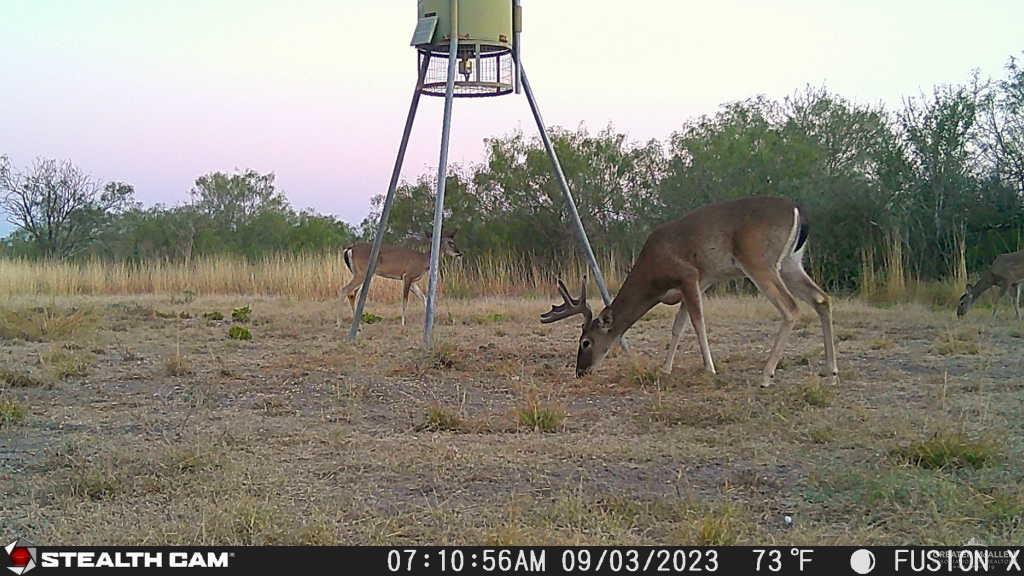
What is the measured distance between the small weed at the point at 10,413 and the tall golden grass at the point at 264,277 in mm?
12678

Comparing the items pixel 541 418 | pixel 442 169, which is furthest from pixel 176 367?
pixel 541 418

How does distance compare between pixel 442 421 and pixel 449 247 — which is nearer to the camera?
pixel 442 421

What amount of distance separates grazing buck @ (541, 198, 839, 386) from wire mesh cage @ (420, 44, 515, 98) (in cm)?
292

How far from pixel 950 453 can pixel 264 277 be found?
18594 mm

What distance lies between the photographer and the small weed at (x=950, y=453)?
497 cm

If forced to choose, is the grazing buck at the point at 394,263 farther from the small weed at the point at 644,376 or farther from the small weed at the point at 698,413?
the small weed at the point at 698,413

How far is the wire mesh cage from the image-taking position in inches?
428

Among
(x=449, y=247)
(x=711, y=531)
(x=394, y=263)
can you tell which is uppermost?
(x=449, y=247)

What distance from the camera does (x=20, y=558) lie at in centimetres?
364

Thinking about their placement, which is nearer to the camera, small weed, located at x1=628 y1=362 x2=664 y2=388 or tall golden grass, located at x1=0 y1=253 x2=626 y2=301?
small weed, located at x1=628 y1=362 x2=664 y2=388

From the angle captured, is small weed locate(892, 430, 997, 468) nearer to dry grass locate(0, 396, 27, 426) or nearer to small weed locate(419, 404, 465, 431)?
small weed locate(419, 404, 465, 431)

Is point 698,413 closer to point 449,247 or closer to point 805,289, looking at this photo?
point 805,289

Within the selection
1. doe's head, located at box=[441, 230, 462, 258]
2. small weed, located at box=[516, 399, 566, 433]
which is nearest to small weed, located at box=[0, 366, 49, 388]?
small weed, located at box=[516, 399, 566, 433]
